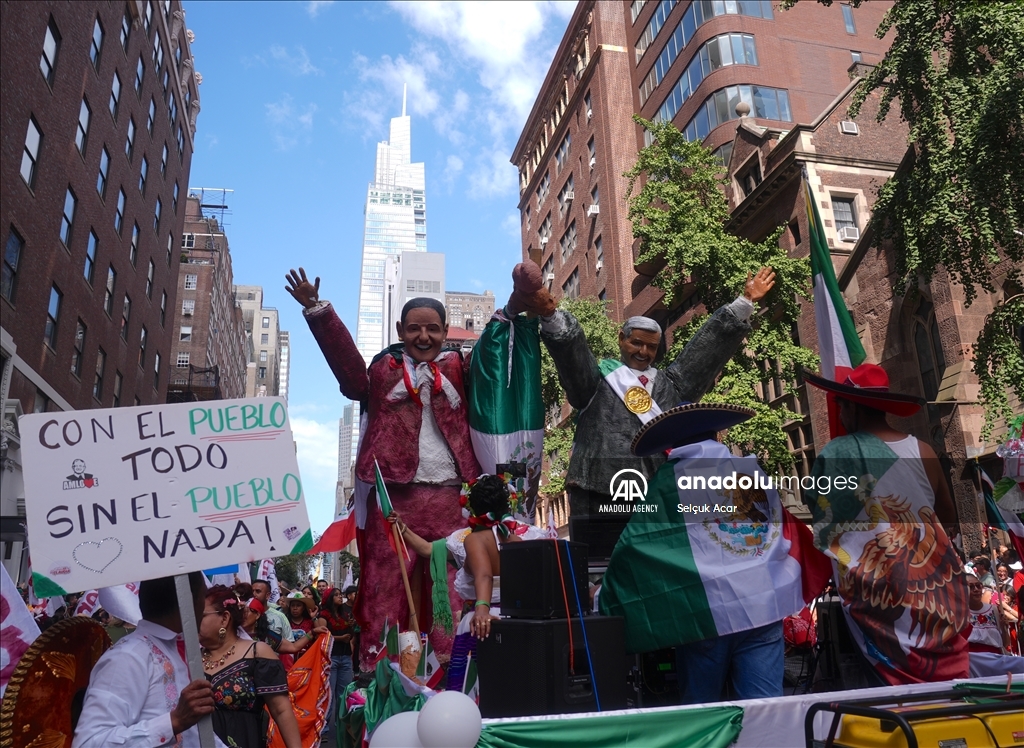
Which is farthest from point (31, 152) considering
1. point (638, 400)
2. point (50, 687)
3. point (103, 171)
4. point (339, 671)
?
point (50, 687)

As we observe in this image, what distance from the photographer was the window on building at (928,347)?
58.3 ft

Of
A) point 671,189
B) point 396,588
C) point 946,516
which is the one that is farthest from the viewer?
point 671,189

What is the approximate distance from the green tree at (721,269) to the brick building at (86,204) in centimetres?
1466

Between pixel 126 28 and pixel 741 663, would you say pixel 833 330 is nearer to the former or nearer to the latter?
pixel 741 663

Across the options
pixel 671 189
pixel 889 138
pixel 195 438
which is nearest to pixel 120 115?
pixel 671 189

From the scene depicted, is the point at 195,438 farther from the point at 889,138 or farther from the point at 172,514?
the point at 889,138

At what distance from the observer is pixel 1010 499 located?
5129 mm

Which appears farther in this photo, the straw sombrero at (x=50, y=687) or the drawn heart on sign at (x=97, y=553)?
the drawn heart on sign at (x=97, y=553)

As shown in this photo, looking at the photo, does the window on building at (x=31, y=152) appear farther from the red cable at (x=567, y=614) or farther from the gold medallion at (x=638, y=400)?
the red cable at (x=567, y=614)

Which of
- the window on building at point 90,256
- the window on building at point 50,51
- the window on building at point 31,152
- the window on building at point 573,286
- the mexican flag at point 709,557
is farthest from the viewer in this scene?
the window on building at point 573,286

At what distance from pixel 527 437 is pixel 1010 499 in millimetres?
3306

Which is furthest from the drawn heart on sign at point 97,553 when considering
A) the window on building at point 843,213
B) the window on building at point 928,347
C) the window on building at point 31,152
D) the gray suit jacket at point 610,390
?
the window on building at point 843,213

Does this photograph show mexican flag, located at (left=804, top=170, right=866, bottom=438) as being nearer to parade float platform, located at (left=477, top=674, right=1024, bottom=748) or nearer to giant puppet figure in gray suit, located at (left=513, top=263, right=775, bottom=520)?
giant puppet figure in gray suit, located at (left=513, top=263, right=775, bottom=520)

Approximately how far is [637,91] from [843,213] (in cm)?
1648
